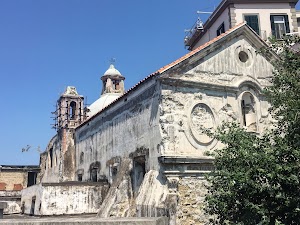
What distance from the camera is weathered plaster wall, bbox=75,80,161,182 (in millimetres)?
13422

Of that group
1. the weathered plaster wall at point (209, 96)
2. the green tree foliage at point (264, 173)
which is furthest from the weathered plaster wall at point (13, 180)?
the green tree foliage at point (264, 173)

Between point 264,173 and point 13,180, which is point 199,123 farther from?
point 13,180

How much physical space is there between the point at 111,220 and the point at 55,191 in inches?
448

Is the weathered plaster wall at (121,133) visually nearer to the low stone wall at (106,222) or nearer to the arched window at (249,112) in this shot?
the arched window at (249,112)

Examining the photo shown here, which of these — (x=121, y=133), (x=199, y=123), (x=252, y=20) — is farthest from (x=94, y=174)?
(x=252, y=20)

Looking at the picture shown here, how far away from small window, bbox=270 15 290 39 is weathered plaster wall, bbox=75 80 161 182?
1177 cm

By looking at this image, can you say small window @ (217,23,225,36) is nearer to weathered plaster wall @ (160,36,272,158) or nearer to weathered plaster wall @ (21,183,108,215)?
weathered plaster wall @ (160,36,272,158)

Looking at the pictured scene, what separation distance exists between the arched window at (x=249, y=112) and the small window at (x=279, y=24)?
27.4 feet

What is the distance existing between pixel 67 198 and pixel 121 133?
391 centimetres

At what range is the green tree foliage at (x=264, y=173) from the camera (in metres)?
6.66

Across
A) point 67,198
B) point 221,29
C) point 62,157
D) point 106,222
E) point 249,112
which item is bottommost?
point 67,198

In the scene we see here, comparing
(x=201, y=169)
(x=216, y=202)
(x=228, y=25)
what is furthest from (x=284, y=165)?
(x=228, y=25)

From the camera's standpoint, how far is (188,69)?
1384 cm

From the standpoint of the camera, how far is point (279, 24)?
2173 centimetres
